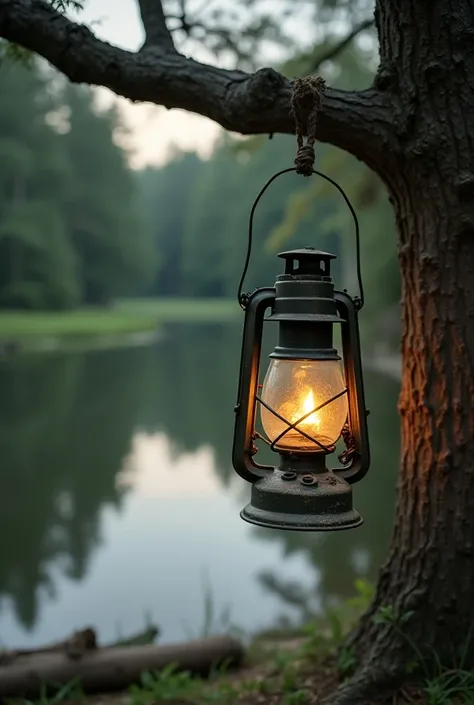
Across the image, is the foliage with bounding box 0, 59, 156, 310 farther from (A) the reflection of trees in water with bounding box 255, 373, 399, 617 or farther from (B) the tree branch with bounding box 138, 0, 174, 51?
(B) the tree branch with bounding box 138, 0, 174, 51

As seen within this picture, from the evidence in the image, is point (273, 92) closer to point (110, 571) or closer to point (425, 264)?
point (425, 264)

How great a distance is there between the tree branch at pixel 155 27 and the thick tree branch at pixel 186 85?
0.27 feet

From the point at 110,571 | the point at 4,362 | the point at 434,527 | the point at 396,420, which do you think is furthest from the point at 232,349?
the point at 434,527

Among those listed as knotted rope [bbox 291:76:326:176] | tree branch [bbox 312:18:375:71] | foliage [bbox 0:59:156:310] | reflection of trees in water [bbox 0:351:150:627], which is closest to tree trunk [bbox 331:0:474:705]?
knotted rope [bbox 291:76:326:176]

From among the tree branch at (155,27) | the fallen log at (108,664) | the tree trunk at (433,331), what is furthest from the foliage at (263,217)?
the fallen log at (108,664)

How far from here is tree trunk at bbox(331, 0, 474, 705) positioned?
103 inches

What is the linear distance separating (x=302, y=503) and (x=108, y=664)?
207cm

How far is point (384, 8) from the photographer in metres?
2.73

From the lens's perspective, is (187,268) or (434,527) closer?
(434,527)

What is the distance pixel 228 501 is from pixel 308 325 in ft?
19.1

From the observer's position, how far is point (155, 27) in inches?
117

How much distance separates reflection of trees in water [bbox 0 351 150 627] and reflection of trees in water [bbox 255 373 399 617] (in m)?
1.57

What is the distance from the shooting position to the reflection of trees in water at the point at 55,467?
6021 mm

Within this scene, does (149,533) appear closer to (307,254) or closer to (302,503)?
(302,503)
